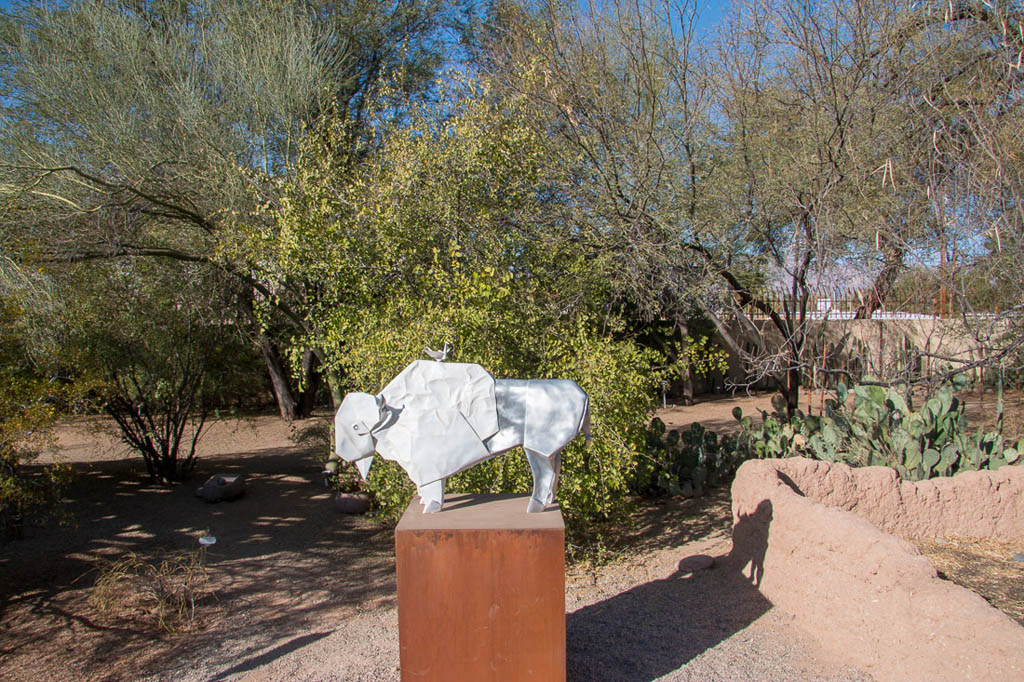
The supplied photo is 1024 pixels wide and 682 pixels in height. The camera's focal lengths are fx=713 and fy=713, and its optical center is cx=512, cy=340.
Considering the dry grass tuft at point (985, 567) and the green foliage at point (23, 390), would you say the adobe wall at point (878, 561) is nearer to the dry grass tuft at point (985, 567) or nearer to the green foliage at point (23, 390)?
the dry grass tuft at point (985, 567)

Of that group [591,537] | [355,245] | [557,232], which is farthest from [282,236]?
[591,537]

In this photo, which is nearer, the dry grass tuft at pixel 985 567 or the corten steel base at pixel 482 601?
the corten steel base at pixel 482 601

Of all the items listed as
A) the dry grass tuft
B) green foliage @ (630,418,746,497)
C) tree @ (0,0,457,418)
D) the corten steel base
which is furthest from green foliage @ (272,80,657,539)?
the dry grass tuft

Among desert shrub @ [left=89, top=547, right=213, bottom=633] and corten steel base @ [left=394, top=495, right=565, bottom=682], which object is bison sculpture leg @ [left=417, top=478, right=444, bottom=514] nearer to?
corten steel base @ [left=394, top=495, right=565, bottom=682]

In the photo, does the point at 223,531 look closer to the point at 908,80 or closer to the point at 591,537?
the point at 591,537

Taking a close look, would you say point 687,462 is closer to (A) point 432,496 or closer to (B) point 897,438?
(B) point 897,438

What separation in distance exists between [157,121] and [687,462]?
7.29 m

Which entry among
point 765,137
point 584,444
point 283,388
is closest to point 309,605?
point 584,444

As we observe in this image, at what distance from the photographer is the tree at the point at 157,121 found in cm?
754

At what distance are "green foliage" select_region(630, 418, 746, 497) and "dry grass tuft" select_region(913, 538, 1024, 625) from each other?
2.62 meters

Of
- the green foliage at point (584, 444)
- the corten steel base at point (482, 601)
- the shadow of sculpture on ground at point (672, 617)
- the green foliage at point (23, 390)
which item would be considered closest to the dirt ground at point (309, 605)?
the shadow of sculpture on ground at point (672, 617)

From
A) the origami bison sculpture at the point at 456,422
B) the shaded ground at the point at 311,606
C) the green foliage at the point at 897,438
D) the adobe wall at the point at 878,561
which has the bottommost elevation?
the shaded ground at the point at 311,606

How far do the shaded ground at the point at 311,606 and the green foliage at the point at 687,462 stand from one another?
243 millimetres

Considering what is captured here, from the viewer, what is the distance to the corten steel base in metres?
3.71
